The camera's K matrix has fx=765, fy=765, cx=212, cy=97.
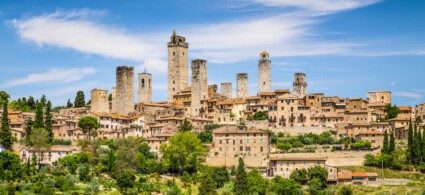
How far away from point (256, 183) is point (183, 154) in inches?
324

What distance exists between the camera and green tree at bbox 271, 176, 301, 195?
202ft

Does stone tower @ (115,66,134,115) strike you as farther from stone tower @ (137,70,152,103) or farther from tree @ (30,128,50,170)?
tree @ (30,128,50,170)

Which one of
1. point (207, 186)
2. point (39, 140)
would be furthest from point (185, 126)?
point (207, 186)

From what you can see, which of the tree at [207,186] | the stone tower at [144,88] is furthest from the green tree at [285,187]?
the stone tower at [144,88]

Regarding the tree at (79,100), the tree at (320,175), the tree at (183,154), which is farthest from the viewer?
the tree at (79,100)

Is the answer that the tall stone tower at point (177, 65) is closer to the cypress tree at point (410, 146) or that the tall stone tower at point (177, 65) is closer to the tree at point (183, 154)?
the tree at point (183, 154)

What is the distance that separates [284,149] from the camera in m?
71.1

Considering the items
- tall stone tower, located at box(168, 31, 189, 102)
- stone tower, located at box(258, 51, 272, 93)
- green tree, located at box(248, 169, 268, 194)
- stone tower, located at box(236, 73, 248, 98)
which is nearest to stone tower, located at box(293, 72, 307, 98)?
stone tower, located at box(258, 51, 272, 93)

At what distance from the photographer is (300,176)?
64938mm

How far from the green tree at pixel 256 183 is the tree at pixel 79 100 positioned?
133ft

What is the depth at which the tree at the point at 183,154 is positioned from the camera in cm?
6775

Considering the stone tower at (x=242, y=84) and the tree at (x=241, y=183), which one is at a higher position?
the stone tower at (x=242, y=84)

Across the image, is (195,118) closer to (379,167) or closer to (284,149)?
(284,149)

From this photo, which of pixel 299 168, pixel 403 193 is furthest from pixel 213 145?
pixel 403 193
